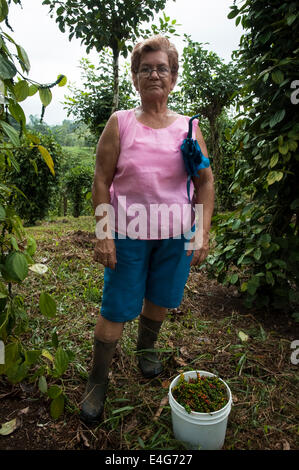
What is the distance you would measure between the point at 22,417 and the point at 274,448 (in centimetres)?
116

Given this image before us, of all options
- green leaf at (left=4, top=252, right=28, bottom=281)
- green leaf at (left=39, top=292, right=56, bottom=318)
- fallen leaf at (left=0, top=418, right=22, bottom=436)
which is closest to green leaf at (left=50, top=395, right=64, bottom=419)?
fallen leaf at (left=0, top=418, right=22, bottom=436)

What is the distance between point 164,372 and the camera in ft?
6.03

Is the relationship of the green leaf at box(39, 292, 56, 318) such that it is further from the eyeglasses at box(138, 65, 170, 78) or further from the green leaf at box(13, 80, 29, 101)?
the eyeglasses at box(138, 65, 170, 78)

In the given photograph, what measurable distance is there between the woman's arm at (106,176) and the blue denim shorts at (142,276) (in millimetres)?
76

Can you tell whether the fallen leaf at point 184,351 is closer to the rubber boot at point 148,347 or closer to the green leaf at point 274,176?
the rubber boot at point 148,347

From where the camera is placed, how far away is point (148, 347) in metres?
1.87

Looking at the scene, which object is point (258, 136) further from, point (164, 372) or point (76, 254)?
point (76, 254)

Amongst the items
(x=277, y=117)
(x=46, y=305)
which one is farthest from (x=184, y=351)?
(x=277, y=117)

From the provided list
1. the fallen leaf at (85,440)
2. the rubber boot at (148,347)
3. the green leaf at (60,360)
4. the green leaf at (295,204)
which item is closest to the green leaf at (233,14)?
the green leaf at (295,204)

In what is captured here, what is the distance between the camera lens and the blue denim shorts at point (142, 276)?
145cm

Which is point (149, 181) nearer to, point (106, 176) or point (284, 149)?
point (106, 176)

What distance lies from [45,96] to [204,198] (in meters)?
0.88

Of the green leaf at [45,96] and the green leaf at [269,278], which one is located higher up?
the green leaf at [45,96]
